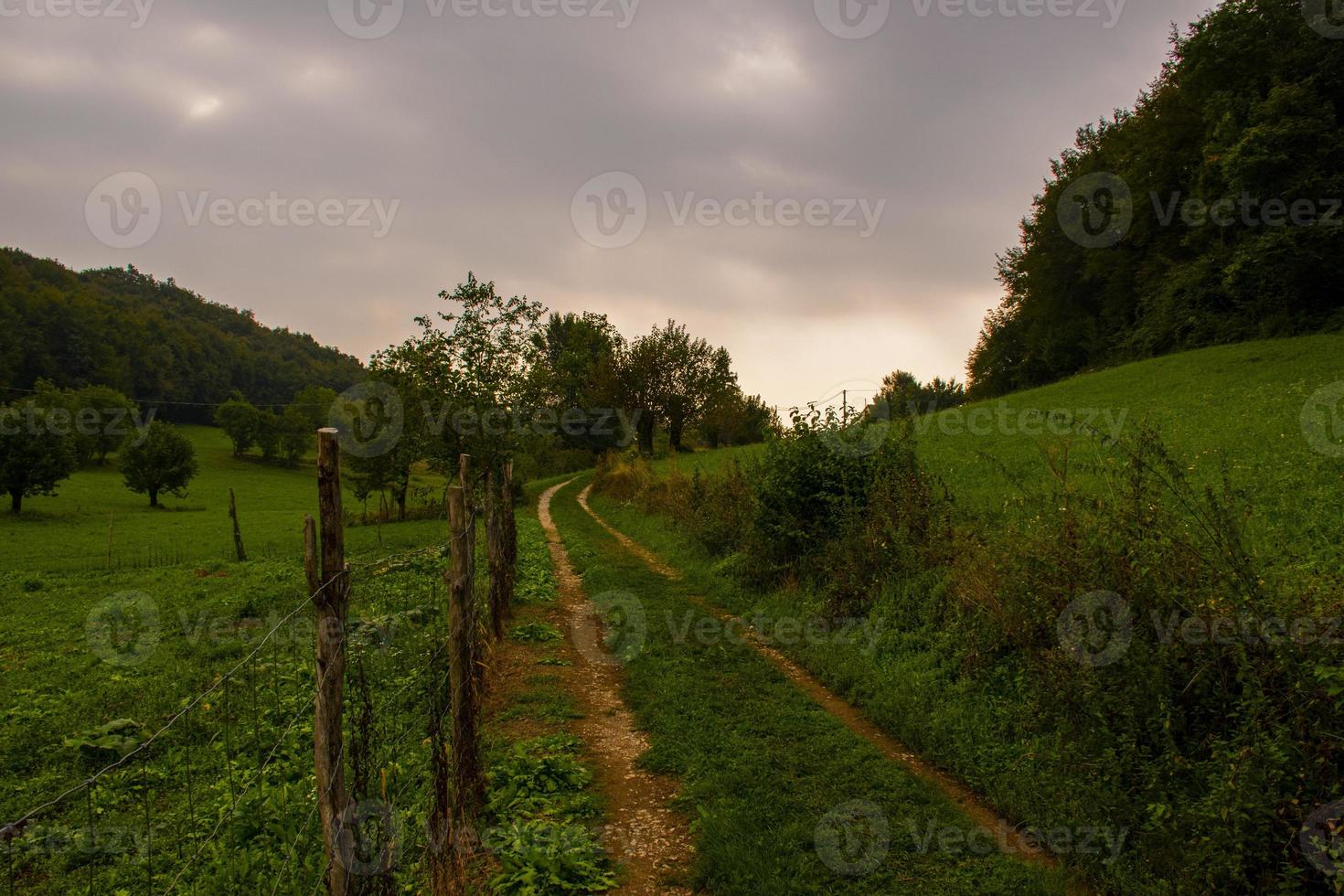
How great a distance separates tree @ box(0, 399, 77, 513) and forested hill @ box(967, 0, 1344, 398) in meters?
61.6

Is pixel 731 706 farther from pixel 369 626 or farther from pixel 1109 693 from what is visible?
pixel 369 626

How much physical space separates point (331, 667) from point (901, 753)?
5.53 meters

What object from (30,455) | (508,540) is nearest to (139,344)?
(30,455)

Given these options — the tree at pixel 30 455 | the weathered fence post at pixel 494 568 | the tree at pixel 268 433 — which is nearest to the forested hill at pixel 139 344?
the tree at pixel 268 433

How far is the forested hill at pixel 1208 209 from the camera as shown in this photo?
1157 inches

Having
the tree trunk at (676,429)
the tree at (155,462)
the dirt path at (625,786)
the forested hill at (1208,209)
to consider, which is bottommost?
the dirt path at (625,786)

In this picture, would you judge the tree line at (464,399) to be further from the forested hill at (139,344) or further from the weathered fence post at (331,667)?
the forested hill at (139,344)

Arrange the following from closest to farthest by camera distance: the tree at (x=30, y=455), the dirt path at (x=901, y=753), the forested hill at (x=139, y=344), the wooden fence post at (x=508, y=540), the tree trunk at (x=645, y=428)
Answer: the dirt path at (x=901, y=753) → the wooden fence post at (x=508, y=540) → the tree at (x=30, y=455) → the tree trunk at (x=645, y=428) → the forested hill at (x=139, y=344)

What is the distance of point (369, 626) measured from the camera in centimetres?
1099

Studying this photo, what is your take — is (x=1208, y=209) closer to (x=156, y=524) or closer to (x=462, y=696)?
(x=462, y=696)

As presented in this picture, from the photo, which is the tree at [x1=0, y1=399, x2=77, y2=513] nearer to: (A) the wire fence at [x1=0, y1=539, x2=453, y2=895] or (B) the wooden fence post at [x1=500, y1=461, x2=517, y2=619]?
(B) the wooden fence post at [x1=500, y1=461, x2=517, y2=619]

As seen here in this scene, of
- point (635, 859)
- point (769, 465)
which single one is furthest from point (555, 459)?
point (635, 859)

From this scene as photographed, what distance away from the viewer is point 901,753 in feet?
23.0

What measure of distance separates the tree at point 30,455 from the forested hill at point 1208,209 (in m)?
61.6
